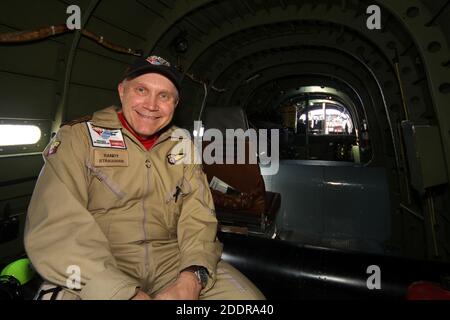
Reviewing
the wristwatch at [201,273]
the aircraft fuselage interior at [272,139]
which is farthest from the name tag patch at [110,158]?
the aircraft fuselage interior at [272,139]

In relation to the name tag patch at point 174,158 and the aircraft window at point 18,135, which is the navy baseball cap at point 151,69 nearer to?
the name tag patch at point 174,158

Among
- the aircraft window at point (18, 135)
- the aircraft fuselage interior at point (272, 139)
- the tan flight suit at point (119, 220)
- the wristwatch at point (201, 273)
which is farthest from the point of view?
the aircraft window at point (18, 135)

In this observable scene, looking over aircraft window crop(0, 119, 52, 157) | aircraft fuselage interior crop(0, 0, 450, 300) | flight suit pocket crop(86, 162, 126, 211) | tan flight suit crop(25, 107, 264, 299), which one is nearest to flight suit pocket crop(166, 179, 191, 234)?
tan flight suit crop(25, 107, 264, 299)

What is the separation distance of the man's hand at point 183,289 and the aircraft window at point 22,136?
1.89 meters

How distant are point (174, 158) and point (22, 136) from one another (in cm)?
162

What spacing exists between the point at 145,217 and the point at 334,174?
3.30 m

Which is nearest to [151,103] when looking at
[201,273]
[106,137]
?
[106,137]

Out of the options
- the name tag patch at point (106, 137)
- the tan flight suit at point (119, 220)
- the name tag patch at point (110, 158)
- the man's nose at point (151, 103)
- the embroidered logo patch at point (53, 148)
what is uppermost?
the man's nose at point (151, 103)

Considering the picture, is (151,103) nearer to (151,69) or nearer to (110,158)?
(151,69)

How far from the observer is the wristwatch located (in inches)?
57.0

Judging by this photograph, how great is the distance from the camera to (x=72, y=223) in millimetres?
1232

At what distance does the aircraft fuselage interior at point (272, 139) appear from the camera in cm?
201

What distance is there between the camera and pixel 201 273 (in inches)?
57.9
